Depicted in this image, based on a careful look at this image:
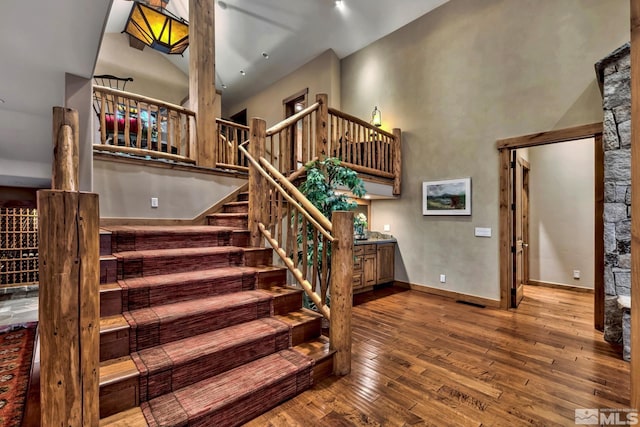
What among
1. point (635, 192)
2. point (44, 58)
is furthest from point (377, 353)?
point (44, 58)

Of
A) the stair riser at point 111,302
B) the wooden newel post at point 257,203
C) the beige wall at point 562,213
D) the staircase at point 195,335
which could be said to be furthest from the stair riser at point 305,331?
the beige wall at point 562,213

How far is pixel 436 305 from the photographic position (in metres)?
4.23

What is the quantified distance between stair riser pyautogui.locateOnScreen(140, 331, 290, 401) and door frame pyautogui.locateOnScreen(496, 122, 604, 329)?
11.1 feet

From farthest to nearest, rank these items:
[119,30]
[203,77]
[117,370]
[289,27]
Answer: [119,30] < [289,27] < [203,77] < [117,370]

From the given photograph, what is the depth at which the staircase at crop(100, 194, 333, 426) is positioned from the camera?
165cm

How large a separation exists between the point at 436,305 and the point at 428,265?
2.80 feet

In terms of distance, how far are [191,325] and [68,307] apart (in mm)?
971

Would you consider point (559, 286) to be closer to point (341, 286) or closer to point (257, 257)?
point (341, 286)

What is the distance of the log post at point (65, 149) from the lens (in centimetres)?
145

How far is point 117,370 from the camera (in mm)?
1646

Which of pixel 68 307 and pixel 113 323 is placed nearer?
pixel 68 307

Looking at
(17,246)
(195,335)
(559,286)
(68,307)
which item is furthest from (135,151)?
(559,286)

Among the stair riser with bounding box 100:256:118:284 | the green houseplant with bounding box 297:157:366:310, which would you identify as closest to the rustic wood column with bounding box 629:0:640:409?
the green houseplant with bounding box 297:157:366:310

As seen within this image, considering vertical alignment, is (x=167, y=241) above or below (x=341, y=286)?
above
